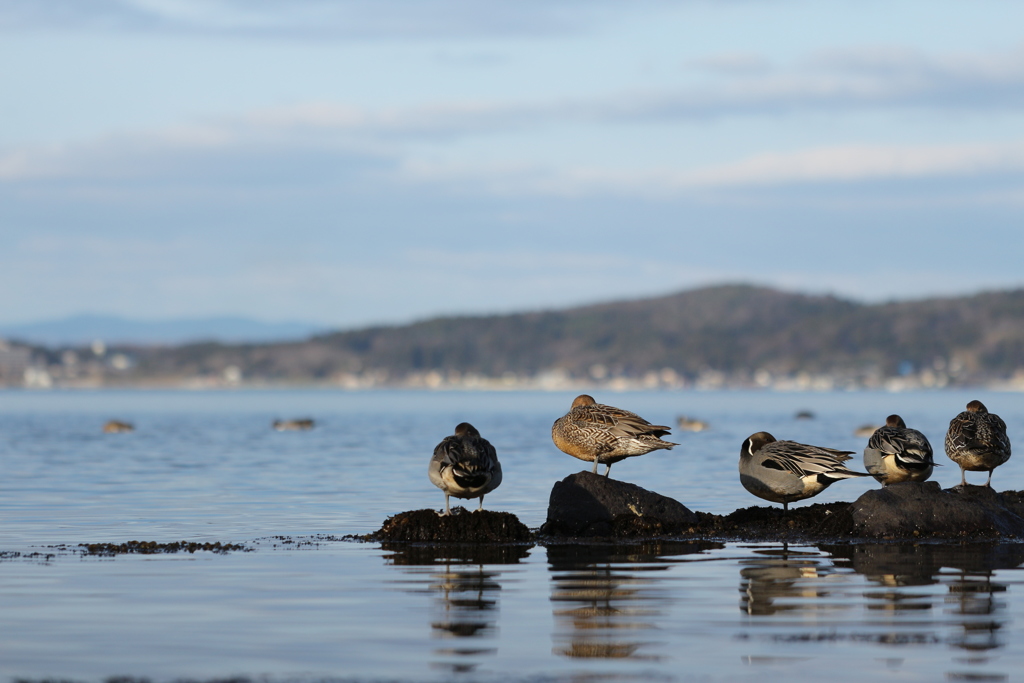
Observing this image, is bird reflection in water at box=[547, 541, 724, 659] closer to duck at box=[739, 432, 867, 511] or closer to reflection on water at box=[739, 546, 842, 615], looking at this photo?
reflection on water at box=[739, 546, 842, 615]

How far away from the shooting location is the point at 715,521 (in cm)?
2056

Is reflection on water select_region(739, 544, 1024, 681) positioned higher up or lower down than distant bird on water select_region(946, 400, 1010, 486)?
lower down

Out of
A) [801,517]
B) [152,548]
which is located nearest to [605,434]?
[801,517]

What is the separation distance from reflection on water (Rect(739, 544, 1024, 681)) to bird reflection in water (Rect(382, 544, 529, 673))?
2.39 meters

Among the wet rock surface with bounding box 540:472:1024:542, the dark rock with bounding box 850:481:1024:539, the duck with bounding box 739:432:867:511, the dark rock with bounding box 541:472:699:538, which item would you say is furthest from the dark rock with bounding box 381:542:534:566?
the dark rock with bounding box 850:481:1024:539

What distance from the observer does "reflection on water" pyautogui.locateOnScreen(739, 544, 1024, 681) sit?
11641mm

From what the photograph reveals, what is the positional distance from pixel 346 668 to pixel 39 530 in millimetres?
14007

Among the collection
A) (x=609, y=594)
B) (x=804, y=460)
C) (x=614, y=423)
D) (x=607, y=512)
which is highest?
(x=614, y=423)

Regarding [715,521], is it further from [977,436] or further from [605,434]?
[977,436]

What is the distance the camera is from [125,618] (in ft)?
42.8

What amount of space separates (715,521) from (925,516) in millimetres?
3060

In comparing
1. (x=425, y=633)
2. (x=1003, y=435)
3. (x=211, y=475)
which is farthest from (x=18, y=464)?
(x=425, y=633)

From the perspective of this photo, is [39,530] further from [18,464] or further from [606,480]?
[18,464]

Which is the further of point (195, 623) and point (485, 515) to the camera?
point (485, 515)
